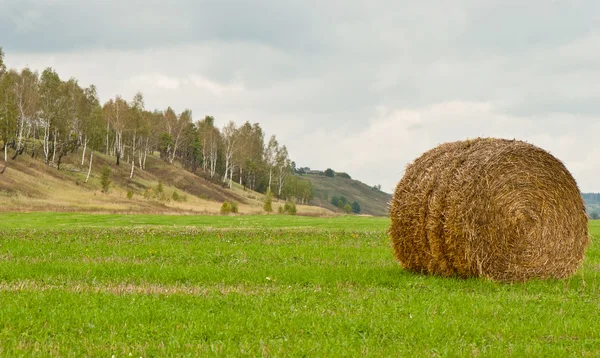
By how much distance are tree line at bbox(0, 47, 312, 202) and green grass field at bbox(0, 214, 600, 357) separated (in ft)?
221

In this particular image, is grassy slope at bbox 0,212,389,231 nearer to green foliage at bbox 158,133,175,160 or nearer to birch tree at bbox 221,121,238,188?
birch tree at bbox 221,121,238,188

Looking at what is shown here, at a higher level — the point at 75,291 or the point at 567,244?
the point at 567,244

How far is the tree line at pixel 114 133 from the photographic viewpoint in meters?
87.4

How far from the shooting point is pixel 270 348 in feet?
24.8

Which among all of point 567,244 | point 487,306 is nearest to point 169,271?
point 487,306

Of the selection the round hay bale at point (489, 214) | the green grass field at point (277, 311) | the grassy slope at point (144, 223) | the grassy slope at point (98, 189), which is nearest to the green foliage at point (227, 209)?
the grassy slope at point (98, 189)

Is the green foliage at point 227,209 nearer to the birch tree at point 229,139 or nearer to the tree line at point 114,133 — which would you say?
the tree line at point 114,133

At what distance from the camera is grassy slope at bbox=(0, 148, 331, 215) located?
65.9 m

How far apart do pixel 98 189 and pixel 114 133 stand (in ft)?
105

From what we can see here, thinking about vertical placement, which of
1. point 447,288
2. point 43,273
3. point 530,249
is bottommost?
point 43,273

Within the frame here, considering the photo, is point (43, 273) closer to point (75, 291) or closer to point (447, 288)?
point (75, 291)

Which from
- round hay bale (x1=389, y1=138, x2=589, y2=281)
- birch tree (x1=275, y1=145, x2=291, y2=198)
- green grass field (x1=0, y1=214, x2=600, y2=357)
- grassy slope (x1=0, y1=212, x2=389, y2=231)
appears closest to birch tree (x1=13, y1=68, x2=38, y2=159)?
grassy slope (x1=0, y1=212, x2=389, y2=231)

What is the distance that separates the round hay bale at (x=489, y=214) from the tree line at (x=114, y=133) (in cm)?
6951

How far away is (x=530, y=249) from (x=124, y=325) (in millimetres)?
10616
